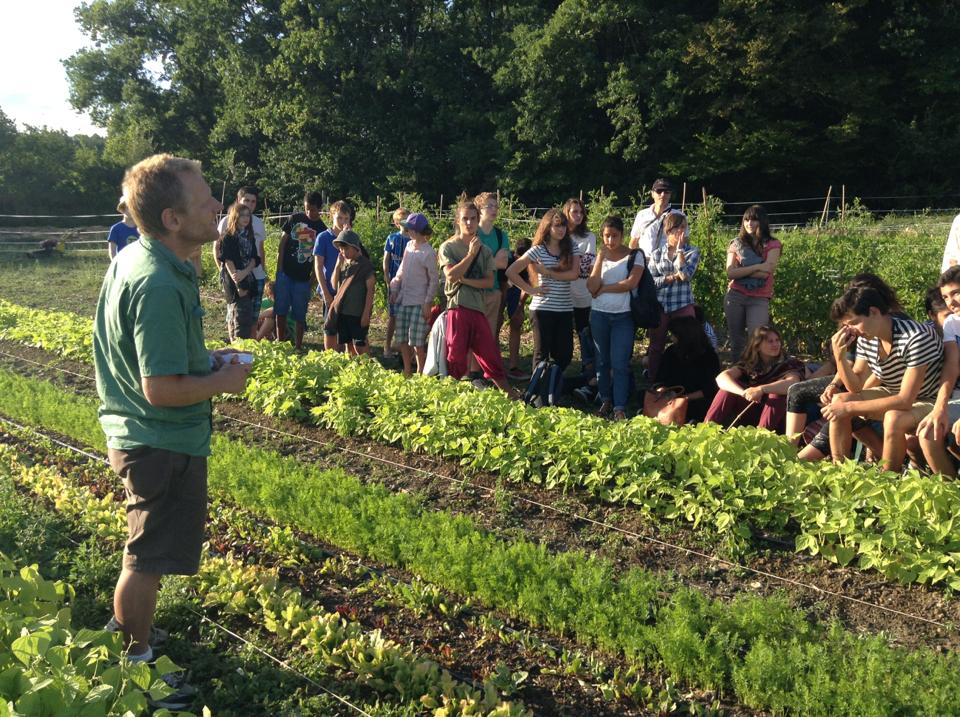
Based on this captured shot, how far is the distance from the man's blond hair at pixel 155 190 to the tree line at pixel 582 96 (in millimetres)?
30337

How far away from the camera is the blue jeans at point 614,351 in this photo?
7648 millimetres

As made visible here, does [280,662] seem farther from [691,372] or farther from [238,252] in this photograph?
[238,252]

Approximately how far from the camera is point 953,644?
3822 mm

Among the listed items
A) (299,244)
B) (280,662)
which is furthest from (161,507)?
(299,244)

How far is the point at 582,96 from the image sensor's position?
34.1 meters

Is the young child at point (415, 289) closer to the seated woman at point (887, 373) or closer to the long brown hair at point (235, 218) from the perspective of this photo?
the long brown hair at point (235, 218)

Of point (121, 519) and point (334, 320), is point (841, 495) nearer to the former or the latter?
point (121, 519)

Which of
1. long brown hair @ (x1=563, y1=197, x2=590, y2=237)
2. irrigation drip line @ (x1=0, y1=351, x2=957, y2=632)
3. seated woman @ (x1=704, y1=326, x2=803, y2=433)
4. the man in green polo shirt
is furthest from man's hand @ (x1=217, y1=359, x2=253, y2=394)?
long brown hair @ (x1=563, y1=197, x2=590, y2=237)

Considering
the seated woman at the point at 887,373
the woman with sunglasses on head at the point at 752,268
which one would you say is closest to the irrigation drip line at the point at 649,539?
the seated woman at the point at 887,373

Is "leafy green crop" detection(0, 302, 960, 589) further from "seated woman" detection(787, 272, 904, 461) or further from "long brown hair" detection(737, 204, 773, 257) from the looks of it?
"long brown hair" detection(737, 204, 773, 257)

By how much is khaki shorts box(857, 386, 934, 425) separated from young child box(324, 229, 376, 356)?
16.0ft

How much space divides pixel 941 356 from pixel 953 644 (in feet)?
7.20

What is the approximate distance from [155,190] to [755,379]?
4851mm

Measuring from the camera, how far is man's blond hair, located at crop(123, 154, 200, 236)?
3.10m
